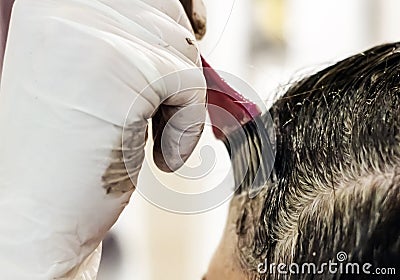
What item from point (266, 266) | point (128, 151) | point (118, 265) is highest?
point (128, 151)

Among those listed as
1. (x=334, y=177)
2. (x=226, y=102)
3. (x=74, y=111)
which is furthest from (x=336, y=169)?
(x=74, y=111)

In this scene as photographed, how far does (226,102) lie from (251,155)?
6cm

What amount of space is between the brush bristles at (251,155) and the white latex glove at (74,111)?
84 millimetres

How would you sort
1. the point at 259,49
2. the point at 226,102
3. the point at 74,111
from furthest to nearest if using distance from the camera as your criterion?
the point at 259,49 < the point at 226,102 < the point at 74,111


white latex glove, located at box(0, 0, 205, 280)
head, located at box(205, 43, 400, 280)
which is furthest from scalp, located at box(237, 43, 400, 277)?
white latex glove, located at box(0, 0, 205, 280)

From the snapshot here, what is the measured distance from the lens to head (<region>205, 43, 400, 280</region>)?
1.80 ft

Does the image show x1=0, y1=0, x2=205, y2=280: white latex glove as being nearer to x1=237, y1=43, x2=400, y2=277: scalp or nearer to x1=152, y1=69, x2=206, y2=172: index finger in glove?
x1=152, y1=69, x2=206, y2=172: index finger in glove

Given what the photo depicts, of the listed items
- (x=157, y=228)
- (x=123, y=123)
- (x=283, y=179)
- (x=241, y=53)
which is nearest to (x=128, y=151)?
(x=123, y=123)

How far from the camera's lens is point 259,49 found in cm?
78

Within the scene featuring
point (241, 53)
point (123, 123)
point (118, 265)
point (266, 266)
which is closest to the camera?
point (123, 123)

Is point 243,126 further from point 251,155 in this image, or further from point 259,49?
point 259,49

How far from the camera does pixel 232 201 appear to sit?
2.25 ft

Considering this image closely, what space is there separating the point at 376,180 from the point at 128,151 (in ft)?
0.69

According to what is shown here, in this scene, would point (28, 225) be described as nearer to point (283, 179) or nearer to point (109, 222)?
point (109, 222)
